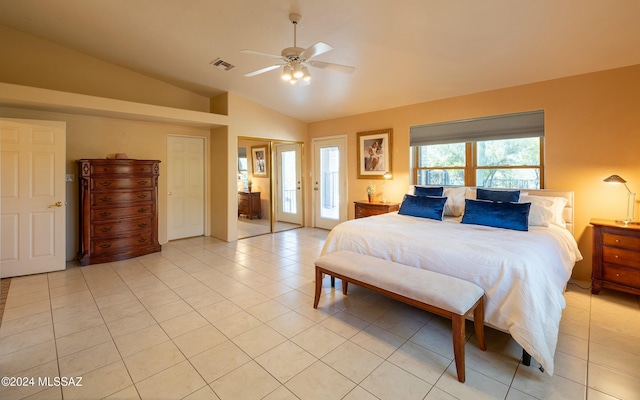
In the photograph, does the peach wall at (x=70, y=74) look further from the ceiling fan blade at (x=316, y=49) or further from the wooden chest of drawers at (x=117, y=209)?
the ceiling fan blade at (x=316, y=49)

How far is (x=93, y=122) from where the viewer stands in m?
4.68

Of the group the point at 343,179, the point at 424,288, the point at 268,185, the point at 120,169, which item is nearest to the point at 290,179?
the point at 268,185

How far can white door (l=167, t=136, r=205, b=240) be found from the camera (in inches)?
226

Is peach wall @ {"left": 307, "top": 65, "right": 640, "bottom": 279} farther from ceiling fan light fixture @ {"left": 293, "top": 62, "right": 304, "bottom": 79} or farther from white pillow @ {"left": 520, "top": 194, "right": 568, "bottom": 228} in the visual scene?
ceiling fan light fixture @ {"left": 293, "top": 62, "right": 304, "bottom": 79}

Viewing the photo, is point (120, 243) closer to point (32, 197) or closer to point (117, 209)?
point (117, 209)

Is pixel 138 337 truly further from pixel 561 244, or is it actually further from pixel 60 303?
pixel 561 244

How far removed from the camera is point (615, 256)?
3133 mm

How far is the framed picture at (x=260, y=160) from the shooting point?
7035 mm

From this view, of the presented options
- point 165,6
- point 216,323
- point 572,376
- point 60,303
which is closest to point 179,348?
point 216,323

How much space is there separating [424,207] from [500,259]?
1.78m

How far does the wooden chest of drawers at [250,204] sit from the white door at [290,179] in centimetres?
59

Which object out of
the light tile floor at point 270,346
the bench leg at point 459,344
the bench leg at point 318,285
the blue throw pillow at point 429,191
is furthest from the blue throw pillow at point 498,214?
the bench leg at point 318,285

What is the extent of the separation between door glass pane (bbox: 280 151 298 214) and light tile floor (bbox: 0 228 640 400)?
381 centimetres

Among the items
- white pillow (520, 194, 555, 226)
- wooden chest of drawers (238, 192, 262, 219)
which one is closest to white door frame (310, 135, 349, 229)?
wooden chest of drawers (238, 192, 262, 219)
